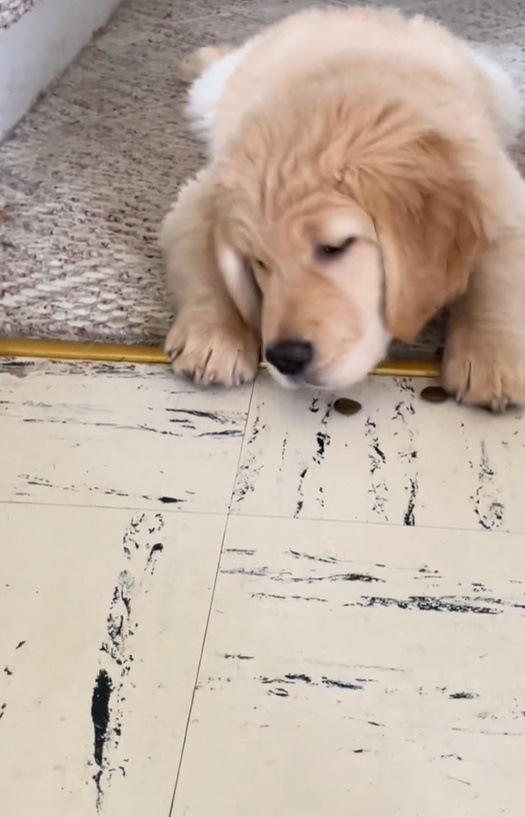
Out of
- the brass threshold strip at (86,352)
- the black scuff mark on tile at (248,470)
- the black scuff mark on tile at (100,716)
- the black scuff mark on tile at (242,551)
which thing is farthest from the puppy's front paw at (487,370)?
the black scuff mark on tile at (100,716)

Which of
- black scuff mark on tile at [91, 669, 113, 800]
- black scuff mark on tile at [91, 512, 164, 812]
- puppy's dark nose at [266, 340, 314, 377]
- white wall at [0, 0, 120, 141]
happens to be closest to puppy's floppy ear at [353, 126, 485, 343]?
puppy's dark nose at [266, 340, 314, 377]

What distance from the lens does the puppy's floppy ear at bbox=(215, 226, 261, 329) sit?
142 cm

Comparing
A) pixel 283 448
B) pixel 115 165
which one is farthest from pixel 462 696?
pixel 115 165

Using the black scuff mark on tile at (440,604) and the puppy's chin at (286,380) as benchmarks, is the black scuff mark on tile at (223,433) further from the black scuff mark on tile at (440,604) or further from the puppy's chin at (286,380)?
the black scuff mark on tile at (440,604)

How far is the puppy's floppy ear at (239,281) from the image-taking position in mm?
1422

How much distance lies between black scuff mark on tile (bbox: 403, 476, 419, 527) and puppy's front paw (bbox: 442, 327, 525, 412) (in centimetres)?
20

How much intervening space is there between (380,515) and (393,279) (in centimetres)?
35

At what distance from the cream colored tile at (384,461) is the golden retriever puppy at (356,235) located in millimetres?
72

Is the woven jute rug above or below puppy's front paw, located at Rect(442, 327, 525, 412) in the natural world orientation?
below

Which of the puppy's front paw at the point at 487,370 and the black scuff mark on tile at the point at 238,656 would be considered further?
the puppy's front paw at the point at 487,370

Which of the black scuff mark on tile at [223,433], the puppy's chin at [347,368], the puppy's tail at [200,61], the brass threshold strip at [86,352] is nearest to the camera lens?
the puppy's chin at [347,368]

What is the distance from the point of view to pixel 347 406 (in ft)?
4.87

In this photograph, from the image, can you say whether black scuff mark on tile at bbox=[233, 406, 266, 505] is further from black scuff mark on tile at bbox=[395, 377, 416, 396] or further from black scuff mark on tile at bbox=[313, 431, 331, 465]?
black scuff mark on tile at bbox=[395, 377, 416, 396]

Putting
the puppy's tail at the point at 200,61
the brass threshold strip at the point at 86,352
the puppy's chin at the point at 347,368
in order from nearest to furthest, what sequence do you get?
1. the puppy's chin at the point at 347,368
2. the brass threshold strip at the point at 86,352
3. the puppy's tail at the point at 200,61
